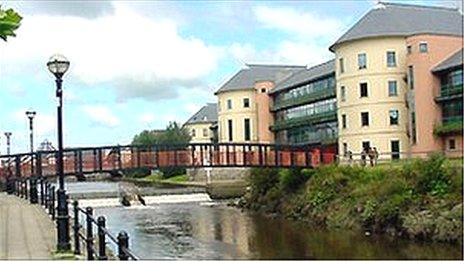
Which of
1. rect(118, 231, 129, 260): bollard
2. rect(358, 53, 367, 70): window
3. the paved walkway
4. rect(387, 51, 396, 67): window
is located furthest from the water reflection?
rect(387, 51, 396, 67): window

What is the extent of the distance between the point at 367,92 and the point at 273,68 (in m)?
34.7

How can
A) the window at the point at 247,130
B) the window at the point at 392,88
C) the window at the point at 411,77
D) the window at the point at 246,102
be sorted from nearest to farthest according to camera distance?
the window at the point at 411,77 < the window at the point at 392,88 < the window at the point at 247,130 < the window at the point at 246,102

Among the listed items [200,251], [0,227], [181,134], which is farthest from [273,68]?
[0,227]

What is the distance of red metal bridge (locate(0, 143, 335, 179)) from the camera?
132 ft

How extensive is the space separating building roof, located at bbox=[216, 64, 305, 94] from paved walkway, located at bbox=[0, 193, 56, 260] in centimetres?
6146

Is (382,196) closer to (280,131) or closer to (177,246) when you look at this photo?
(177,246)

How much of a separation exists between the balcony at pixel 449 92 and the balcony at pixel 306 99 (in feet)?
56.7

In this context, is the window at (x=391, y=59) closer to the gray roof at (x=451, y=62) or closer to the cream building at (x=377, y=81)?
the cream building at (x=377, y=81)

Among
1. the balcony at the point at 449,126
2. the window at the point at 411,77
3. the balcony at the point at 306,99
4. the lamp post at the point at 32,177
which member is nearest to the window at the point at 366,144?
the window at the point at 411,77

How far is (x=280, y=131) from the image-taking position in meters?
82.8

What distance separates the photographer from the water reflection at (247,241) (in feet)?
88.7

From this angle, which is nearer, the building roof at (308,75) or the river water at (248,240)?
the river water at (248,240)

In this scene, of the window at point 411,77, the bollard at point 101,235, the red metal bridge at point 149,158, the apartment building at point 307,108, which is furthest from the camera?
the apartment building at point 307,108

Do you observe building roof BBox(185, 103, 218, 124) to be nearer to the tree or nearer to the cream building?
the cream building
